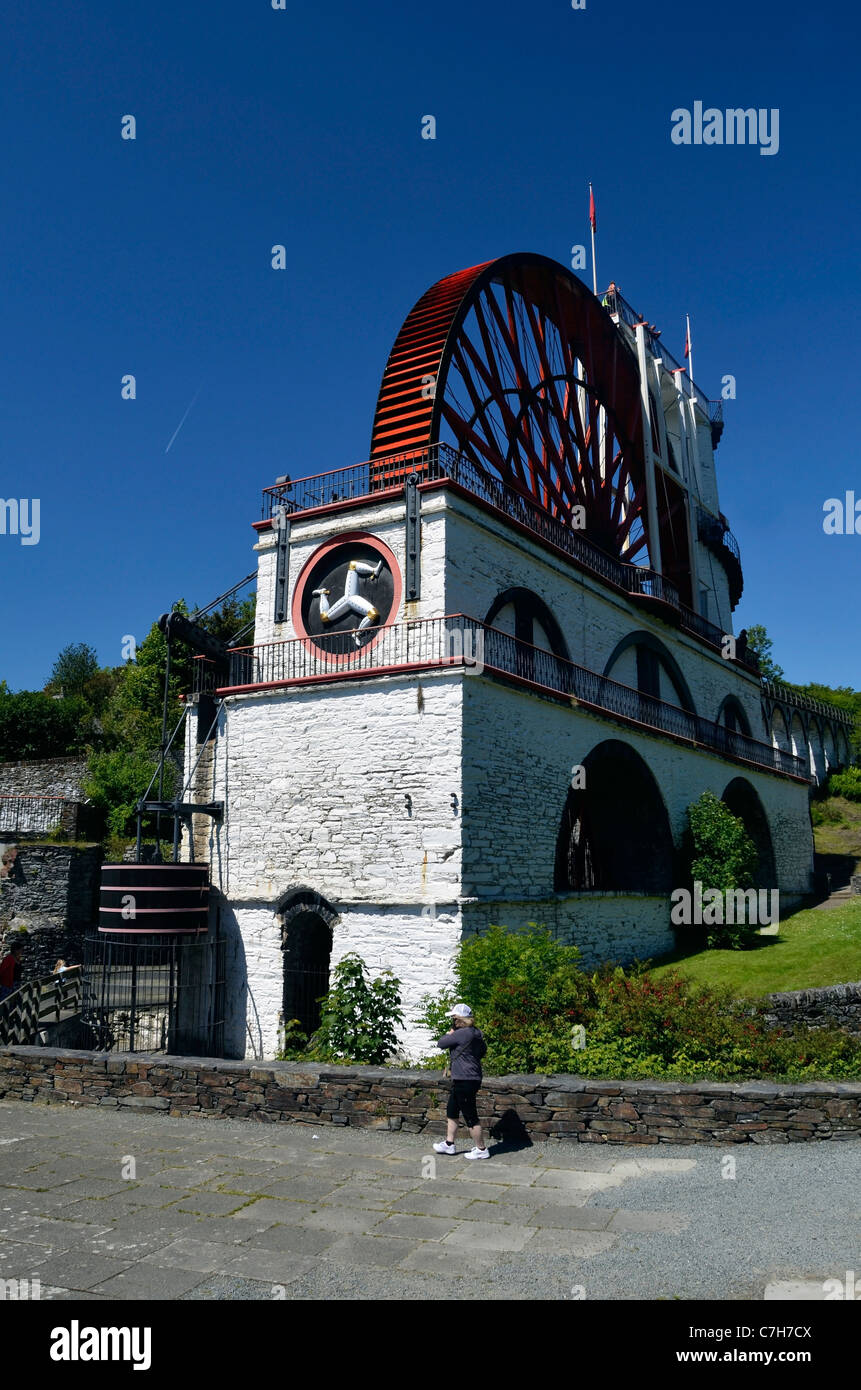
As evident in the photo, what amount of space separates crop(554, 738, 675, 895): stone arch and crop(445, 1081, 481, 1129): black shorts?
12079 mm

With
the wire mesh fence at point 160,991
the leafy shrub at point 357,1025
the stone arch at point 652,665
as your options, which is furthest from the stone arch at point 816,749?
the leafy shrub at point 357,1025

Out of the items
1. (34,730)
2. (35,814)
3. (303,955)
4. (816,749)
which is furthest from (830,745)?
(303,955)

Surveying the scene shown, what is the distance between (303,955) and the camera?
15555mm

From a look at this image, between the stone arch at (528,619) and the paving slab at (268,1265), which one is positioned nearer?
the paving slab at (268,1265)

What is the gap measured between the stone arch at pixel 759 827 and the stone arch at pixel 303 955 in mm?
16330

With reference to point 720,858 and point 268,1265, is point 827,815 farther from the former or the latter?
point 268,1265

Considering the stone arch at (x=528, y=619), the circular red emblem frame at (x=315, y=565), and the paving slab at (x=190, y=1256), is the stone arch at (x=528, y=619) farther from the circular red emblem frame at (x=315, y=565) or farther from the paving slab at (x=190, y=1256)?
the paving slab at (x=190, y=1256)

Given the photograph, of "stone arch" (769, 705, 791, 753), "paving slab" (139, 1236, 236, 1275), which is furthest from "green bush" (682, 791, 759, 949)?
"stone arch" (769, 705, 791, 753)

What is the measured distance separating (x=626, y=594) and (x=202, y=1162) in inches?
684

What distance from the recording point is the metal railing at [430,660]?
48.3ft

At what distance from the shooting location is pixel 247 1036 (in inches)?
605

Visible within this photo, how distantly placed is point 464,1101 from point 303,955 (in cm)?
829
